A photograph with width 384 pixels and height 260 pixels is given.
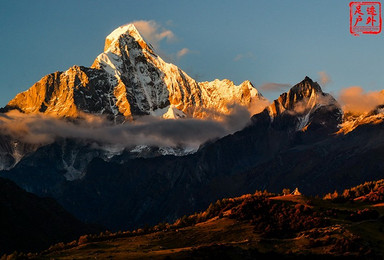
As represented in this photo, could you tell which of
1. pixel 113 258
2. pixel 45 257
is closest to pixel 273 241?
pixel 113 258

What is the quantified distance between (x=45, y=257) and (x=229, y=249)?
48.7 m

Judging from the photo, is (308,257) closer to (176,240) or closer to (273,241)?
(273,241)

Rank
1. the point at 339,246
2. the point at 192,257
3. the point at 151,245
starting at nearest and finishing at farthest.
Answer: the point at 192,257, the point at 339,246, the point at 151,245

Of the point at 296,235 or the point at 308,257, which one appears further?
the point at 296,235

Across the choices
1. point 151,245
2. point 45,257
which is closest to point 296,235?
point 151,245

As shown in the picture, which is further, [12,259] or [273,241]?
[273,241]

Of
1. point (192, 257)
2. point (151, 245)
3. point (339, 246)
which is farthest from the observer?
point (151, 245)

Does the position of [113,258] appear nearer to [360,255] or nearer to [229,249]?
[229,249]

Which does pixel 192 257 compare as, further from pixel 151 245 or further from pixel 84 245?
pixel 84 245

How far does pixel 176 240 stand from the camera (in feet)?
644

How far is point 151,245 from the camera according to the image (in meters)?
189

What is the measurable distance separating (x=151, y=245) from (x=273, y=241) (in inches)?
1363

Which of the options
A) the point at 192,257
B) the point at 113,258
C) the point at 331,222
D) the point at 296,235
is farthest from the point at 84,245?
the point at 331,222

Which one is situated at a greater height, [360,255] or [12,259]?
[12,259]
